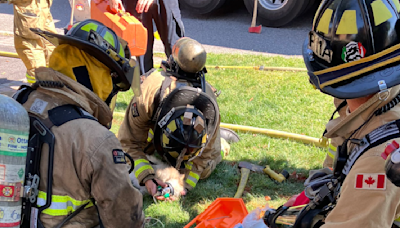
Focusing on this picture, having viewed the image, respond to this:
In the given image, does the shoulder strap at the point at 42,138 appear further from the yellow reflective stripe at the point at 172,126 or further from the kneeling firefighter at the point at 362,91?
the yellow reflective stripe at the point at 172,126

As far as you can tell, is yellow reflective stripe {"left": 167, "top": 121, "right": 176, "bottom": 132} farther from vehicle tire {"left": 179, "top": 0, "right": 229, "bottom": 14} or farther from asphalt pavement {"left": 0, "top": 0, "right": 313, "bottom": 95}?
vehicle tire {"left": 179, "top": 0, "right": 229, "bottom": 14}

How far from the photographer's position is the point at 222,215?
3639 mm

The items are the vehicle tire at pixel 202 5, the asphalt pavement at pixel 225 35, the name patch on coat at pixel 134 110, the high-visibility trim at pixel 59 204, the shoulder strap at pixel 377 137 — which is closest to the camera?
the shoulder strap at pixel 377 137

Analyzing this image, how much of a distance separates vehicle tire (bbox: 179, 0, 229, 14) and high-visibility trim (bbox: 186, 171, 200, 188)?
7.41 meters

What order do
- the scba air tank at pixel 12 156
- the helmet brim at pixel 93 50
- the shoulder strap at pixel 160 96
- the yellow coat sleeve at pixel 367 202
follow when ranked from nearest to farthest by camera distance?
1. the yellow coat sleeve at pixel 367 202
2. the scba air tank at pixel 12 156
3. the helmet brim at pixel 93 50
4. the shoulder strap at pixel 160 96

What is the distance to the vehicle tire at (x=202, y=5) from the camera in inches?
418

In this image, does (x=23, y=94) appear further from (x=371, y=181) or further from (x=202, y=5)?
(x=202, y=5)

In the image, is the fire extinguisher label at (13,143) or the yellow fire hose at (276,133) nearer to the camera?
the fire extinguisher label at (13,143)

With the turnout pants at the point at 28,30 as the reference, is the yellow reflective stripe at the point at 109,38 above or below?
above

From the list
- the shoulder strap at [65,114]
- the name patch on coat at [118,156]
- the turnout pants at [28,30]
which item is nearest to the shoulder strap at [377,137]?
the name patch on coat at [118,156]

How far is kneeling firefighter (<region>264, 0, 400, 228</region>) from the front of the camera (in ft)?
5.25

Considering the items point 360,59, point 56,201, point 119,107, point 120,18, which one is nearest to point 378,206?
point 360,59

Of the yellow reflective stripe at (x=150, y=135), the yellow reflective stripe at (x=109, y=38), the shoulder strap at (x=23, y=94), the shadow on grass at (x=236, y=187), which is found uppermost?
the yellow reflective stripe at (x=109, y=38)

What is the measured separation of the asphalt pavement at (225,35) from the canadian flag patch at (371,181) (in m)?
6.45
